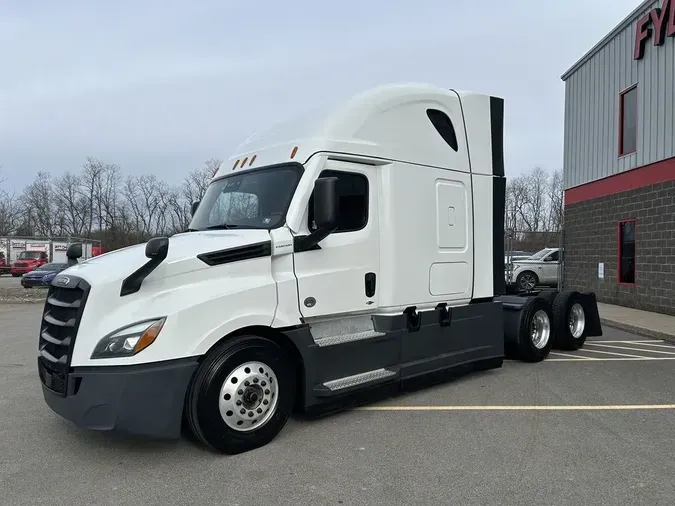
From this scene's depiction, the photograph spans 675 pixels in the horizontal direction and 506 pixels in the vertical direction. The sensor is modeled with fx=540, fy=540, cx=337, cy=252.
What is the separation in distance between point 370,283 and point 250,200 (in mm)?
1442

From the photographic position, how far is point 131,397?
3.91 m

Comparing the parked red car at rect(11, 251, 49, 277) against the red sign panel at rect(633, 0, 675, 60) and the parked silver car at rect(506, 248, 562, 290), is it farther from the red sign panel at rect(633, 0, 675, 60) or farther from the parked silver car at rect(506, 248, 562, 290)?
the red sign panel at rect(633, 0, 675, 60)

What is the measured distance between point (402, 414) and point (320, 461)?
139 centimetres

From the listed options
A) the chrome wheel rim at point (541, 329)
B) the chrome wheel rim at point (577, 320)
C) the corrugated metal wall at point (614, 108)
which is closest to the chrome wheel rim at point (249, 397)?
the chrome wheel rim at point (541, 329)

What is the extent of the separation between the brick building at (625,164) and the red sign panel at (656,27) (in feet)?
0.07

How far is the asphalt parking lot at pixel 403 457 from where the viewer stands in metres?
3.63

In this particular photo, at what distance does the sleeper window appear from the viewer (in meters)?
5.21

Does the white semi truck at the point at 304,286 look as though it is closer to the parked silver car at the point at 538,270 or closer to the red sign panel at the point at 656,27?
the red sign panel at the point at 656,27

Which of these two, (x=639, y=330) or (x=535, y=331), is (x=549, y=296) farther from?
(x=639, y=330)

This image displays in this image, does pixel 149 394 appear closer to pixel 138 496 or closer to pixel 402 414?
pixel 138 496

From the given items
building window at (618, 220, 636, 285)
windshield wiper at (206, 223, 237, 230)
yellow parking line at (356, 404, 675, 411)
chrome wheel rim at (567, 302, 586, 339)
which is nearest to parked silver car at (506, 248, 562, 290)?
building window at (618, 220, 636, 285)

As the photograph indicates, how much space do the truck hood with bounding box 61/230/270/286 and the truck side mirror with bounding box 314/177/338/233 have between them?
19.2 inches

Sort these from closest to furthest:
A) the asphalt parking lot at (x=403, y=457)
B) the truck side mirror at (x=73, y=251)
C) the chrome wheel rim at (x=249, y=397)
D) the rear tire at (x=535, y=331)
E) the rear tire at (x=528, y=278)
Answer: the asphalt parking lot at (x=403, y=457)
the chrome wheel rim at (x=249, y=397)
the truck side mirror at (x=73, y=251)
the rear tire at (x=535, y=331)
the rear tire at (x=528, y=278)

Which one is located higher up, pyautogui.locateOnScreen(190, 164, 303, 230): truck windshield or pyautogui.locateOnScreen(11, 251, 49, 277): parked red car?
pyautogui.locateOnScreen(190, 164, 303, 230): truck windshield
